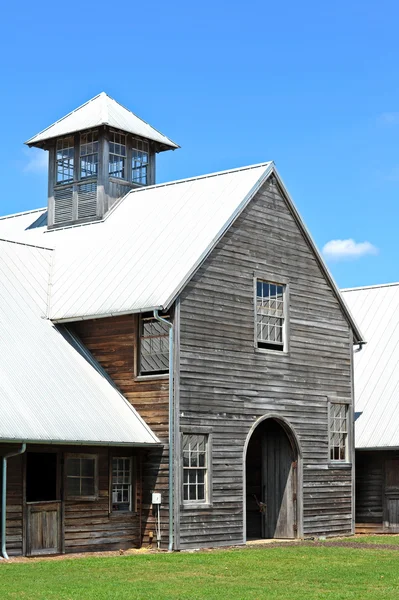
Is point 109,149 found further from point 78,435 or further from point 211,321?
point 78,435

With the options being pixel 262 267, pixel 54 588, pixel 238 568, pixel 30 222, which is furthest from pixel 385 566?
pixel 30 222

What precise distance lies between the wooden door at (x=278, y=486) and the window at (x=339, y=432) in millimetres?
1773

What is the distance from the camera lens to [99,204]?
111 feet

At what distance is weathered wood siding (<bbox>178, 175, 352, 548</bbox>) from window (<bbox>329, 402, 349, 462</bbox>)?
0.40 metres

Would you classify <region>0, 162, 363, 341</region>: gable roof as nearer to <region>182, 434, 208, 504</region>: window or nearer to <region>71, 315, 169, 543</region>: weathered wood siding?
<region>71, 315, 169, 543</region>: weathered wood siding

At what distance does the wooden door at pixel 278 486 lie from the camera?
104ft

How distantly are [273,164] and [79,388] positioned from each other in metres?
8.87

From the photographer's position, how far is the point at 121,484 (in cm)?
2767

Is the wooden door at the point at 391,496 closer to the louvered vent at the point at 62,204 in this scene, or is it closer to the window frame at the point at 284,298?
the window frame at the point at 284,298

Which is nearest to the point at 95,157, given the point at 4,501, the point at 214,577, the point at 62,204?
the point at 62,204

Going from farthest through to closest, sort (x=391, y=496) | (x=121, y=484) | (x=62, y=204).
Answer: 1. (x=62, y=204)
2. (x=391, y=496)
3. (x=121, y=484)

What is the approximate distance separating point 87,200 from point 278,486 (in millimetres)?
10408

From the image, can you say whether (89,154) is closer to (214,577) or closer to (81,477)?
(81,477)

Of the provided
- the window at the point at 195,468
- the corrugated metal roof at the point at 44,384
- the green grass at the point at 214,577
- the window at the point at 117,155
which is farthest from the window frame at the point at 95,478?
the window at the point at 117,155
